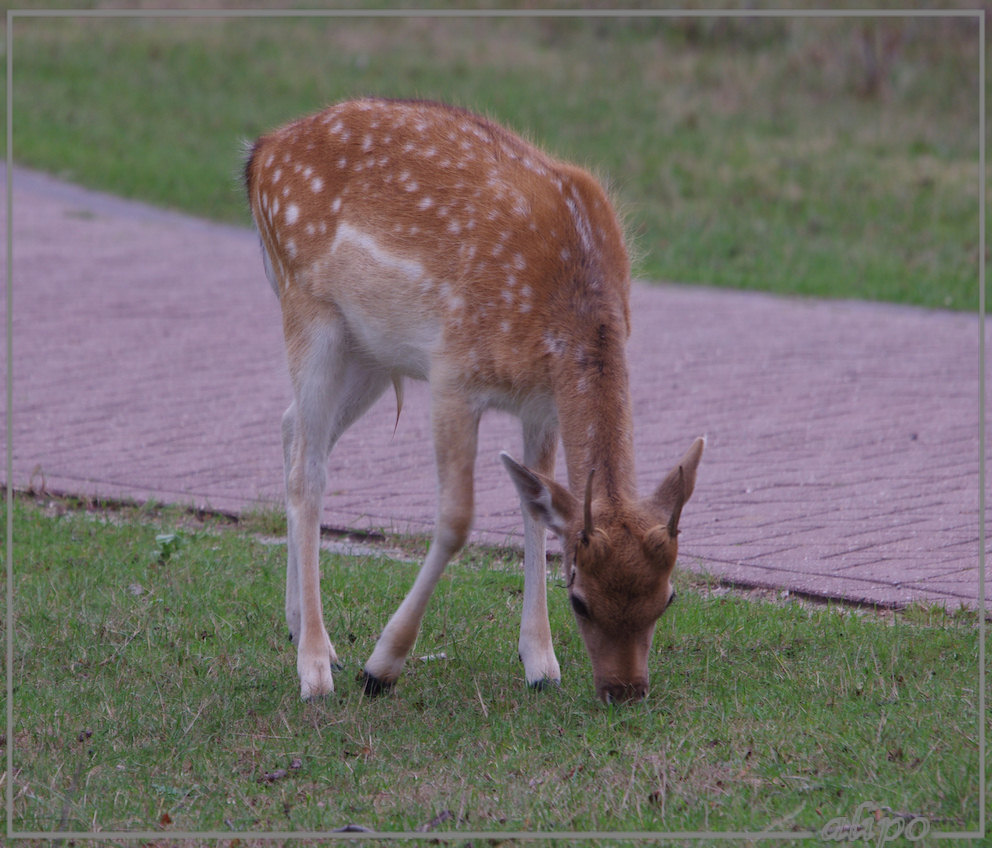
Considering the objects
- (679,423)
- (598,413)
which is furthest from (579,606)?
(679,423)

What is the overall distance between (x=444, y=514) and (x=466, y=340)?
0.57 meters

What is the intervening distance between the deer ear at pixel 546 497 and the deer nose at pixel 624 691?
0.48 metres

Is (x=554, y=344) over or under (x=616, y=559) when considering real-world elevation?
over

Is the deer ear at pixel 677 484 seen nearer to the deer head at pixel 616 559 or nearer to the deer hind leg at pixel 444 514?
the deer head at pixel 616 559

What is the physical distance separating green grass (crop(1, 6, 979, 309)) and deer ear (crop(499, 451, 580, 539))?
24.2 feet

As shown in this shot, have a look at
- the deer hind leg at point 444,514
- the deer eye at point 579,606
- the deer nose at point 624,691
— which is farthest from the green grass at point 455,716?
the deer eye at point 579,606

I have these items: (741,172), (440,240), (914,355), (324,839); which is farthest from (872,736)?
(741,172)

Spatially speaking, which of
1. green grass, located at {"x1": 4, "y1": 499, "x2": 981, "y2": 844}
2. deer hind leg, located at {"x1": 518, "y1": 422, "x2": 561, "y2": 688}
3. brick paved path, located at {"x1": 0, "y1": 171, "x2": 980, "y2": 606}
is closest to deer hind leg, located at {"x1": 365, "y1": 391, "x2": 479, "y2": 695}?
green grass, located at {"x1": 4, "y1": 499, "x2": 981, "y2": 844}

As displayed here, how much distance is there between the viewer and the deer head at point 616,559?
4.28 m

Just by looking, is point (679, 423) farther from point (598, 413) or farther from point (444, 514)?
point (598, 413)

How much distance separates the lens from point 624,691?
4484 millimetres

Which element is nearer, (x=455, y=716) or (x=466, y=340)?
(x=455, y=716)

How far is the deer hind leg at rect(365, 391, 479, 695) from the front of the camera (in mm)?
4824

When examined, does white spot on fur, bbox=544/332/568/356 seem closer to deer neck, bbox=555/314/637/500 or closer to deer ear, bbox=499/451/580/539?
deer neck, bbox=555/314/637/500
